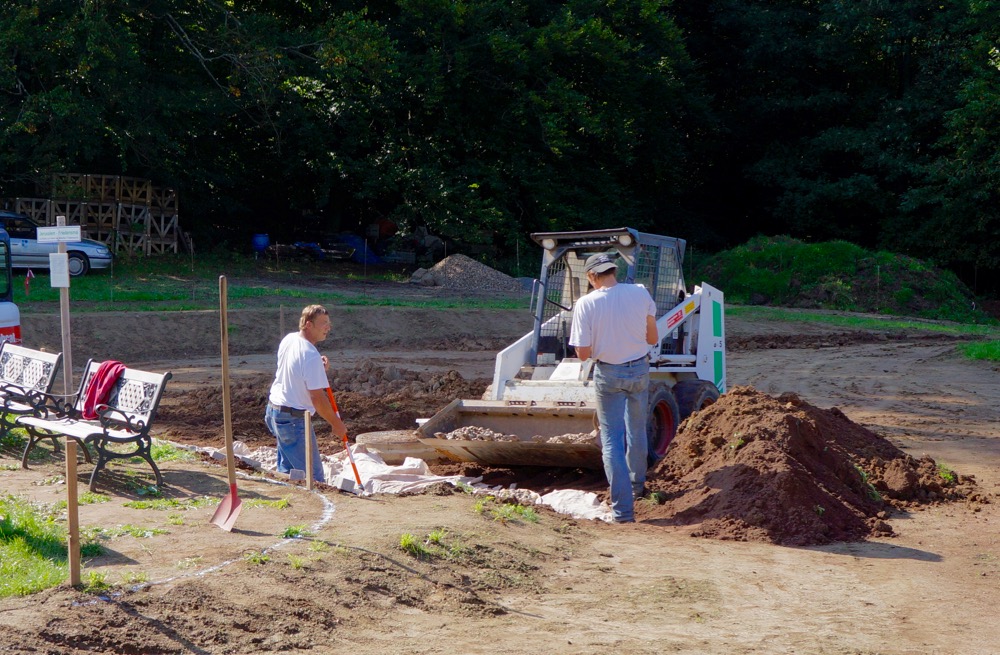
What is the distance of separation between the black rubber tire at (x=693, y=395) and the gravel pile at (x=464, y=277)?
17269 millimetres

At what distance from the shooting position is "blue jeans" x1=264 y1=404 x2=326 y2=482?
316 inches

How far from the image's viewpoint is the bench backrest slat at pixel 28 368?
9516 millimetres

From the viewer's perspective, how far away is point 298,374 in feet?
25.6

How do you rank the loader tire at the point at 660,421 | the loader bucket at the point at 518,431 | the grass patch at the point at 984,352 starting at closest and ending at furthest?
1. the loader bucket at the point at 518,431
2. the loader tire at the point at 660,421
3. the grass patch at the point at 984,352

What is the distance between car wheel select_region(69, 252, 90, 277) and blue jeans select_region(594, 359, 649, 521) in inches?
795

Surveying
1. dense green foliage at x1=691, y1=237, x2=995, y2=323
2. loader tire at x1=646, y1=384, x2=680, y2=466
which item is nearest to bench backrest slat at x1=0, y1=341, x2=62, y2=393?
loader tire at x1=646, y1=384, x2=680, y2=466

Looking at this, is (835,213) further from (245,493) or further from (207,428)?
(245,493)

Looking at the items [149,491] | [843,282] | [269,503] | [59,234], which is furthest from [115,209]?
[269,503]

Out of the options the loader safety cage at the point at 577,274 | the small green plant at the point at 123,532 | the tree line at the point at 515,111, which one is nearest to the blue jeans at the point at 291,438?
the small green plant at the point at 123,532

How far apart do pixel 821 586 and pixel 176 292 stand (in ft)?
63.8

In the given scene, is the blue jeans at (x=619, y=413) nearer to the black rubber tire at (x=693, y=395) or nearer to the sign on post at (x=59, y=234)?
the black rubber tire at (x=693, y=395)

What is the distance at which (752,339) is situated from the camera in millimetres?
21969

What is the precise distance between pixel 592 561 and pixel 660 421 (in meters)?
3.64

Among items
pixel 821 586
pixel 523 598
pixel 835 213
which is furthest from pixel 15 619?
pixel 835 213
